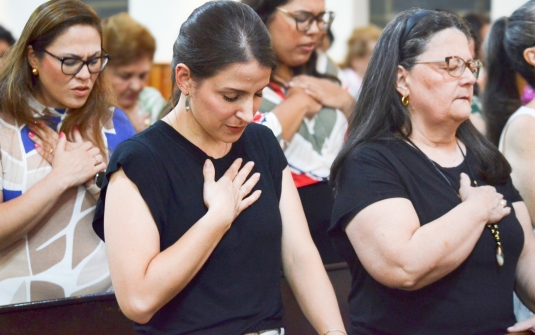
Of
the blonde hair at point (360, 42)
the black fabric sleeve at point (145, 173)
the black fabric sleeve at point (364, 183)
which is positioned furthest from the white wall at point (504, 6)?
the black fabric sleeve at point (145, 173)

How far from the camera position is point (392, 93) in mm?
1924

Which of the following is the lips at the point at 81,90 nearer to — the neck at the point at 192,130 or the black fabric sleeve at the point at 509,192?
the neck at the point at 192,130

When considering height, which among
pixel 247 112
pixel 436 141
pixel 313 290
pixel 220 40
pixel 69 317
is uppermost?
pixel 220 40

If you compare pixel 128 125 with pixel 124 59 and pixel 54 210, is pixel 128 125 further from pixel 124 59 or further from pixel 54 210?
pixel 124 59

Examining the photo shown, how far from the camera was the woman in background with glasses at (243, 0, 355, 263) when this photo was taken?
262 centimetres

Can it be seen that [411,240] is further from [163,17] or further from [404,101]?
[163,17]

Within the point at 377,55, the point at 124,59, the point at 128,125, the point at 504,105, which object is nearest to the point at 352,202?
the point at 377,55

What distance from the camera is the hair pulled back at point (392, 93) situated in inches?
74.5

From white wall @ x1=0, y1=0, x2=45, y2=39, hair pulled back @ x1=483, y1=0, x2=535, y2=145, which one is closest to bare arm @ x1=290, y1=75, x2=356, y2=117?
hair pulled back @ x1=483, y1=0, x2=535, y2=145

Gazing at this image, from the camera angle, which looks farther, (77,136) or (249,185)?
(77,136)

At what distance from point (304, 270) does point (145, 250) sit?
0.41m

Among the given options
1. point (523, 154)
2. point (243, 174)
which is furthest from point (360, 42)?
point (243, 174)

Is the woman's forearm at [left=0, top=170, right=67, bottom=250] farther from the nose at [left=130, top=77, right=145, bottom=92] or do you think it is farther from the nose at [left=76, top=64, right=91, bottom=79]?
the nose at [left=130, top=77, right=145, bottom=92]

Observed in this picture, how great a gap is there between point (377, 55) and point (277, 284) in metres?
0.71
